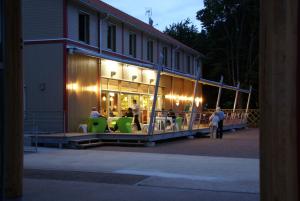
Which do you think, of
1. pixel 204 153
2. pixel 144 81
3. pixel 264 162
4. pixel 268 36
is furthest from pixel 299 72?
pixel 144 81

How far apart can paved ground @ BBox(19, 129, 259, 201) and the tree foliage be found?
2915cm

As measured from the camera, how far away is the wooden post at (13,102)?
28.7 feet

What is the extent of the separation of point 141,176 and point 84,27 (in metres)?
14.4

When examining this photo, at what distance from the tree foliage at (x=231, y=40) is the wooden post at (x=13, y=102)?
37.2 m

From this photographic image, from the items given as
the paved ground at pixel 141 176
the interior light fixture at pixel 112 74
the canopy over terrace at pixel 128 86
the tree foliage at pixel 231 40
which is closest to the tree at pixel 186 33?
the tree foliage at pixel 231 40

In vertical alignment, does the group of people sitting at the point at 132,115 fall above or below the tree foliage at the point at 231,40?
below

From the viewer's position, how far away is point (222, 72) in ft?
154

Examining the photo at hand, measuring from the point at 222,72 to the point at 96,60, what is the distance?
23.7 m

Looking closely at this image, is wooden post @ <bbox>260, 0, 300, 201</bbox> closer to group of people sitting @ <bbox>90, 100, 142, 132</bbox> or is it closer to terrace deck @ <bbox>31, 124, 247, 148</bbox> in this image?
terrace deck @ <bbox>31, 124, 247, 148</bbox>

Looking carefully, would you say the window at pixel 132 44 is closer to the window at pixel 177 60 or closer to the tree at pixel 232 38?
the window at pixel 177 60

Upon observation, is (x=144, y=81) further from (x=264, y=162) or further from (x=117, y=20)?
(x=264, y=162)

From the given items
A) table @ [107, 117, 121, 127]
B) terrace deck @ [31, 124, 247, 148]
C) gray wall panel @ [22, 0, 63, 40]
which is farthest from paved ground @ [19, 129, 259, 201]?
gray wall panel @ [22, 0, 63, 40]

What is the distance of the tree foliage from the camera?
45938 mm

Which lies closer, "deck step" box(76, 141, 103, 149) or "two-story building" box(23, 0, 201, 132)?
"deck step" box(76, 141, 103, 149)
